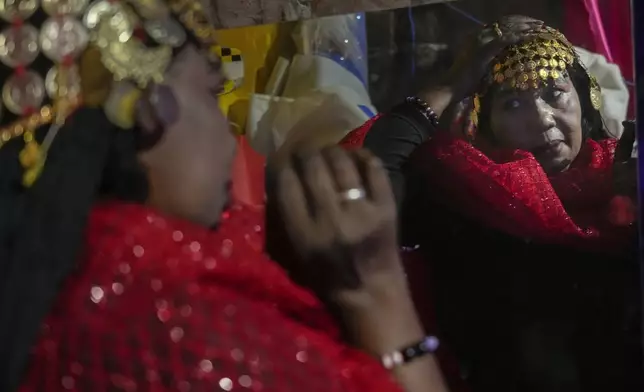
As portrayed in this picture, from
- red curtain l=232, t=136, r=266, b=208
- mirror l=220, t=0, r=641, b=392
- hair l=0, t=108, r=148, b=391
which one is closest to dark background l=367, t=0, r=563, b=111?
mirror l=220, t=0, r=641, b=392

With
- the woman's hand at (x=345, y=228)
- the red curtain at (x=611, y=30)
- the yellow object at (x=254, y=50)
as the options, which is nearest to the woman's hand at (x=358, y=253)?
the woman's hand at (x=345, y=228)

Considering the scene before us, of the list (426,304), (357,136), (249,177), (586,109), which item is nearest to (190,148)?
(249,177)

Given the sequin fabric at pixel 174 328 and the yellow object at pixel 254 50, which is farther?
the yellow object at pixel 254 50

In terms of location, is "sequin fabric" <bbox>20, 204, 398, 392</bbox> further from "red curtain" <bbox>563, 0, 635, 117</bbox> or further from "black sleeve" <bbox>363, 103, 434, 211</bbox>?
"red curtain" <bbox>563, 0, 635, 117</bbox>

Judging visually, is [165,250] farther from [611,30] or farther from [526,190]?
[611,30]

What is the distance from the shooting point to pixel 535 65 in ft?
2.31

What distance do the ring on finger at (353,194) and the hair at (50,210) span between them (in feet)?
0.63

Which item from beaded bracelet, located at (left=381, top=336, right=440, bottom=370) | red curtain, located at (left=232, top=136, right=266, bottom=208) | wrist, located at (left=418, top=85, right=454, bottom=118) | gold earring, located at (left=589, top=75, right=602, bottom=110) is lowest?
beaded bracelet, located at (left=381, top=336, right=440, bottom=370)

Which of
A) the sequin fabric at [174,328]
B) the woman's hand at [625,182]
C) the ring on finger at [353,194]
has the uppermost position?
the woman's hand at [625,182]

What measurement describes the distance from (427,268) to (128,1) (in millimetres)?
390

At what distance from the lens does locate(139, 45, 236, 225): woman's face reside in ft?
2.38

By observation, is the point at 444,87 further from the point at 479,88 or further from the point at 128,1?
the point at 128,1

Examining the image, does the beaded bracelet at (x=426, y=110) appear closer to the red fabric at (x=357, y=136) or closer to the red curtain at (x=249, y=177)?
the red fabric at (x=357, y=136)

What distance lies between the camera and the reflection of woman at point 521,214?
68 cm
